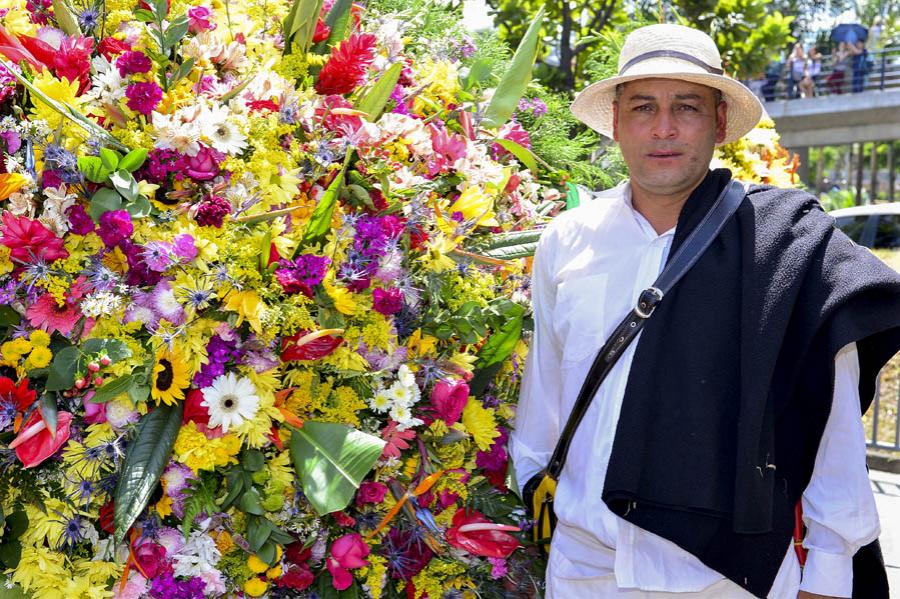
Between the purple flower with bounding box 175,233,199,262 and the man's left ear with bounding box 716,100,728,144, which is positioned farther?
the man's left ear with bounding box 716,100,728,144

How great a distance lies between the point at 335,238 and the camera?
6.49 feet

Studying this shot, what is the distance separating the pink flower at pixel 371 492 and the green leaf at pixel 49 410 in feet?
1.99

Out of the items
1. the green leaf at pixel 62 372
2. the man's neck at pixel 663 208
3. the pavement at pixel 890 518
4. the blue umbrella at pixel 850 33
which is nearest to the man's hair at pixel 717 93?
the man's neck at pixel 663 208

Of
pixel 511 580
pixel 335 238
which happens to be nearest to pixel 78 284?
pixel 335 238

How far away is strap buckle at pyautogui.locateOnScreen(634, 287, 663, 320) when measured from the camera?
1910mm

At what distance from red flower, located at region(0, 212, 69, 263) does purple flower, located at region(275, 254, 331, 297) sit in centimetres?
44

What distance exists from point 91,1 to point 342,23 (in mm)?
586

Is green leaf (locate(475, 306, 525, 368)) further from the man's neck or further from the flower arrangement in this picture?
the man's neck

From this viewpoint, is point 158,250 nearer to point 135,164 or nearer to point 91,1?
point 135,164

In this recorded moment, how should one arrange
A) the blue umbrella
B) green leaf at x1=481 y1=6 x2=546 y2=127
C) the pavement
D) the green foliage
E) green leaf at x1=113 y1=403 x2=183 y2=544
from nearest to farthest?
green leaf at x1=113 y1=403 x2=183 y2=544
green leaf at x1=481 y1=6 x2=546 y2=127
the pavement
the green foliage
the blue umbrella

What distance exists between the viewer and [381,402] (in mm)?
1990

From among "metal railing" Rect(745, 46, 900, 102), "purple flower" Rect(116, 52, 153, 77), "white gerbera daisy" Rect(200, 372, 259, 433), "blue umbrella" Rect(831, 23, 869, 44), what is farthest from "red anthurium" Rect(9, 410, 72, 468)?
"blue umbrella" Rect(831, 23, 869, 44)

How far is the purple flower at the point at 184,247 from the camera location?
1.80 meters

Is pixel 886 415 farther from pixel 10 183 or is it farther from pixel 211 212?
pixel 10 183
